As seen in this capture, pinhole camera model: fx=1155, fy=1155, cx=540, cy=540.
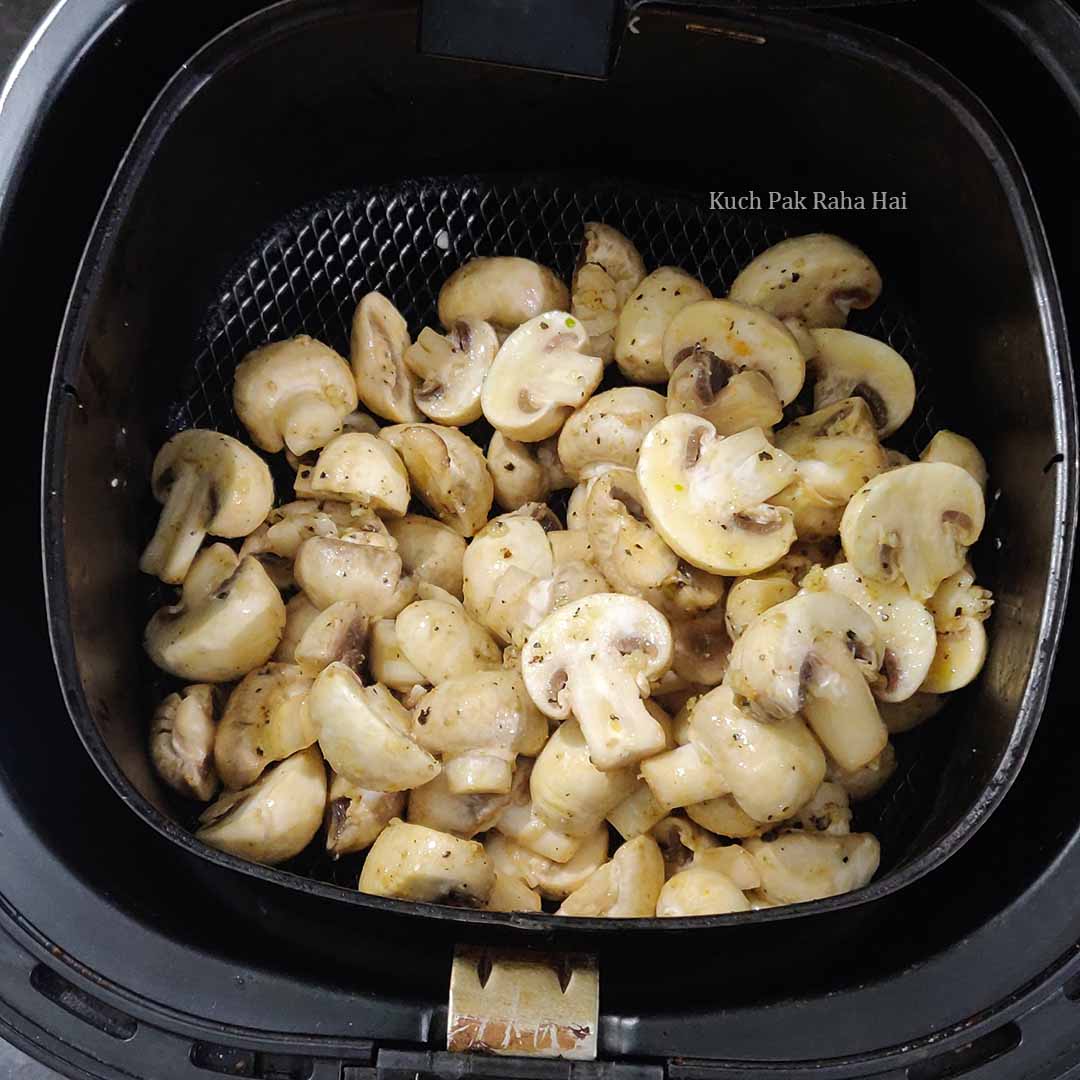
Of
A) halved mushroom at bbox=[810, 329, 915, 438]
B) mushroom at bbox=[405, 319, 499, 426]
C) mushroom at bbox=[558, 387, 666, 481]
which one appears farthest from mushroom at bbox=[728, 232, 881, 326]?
mushroom at bbox=[405, 319, 499, 426]

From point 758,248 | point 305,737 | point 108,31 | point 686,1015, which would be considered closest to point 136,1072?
point 305,737

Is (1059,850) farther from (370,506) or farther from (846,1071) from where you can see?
(370,506)

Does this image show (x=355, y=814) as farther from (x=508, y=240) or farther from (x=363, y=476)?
(x=508, y=240)

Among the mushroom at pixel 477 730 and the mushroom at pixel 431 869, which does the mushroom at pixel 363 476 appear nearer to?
the mushroom at pixel 477 730

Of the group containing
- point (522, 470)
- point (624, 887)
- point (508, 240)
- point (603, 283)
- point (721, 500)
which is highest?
point (508, 240)

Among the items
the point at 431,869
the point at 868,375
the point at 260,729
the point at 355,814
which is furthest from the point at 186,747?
the point at 868,375

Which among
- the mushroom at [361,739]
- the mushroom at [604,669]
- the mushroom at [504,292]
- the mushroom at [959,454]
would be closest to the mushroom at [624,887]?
the mushroom at [604,669]
